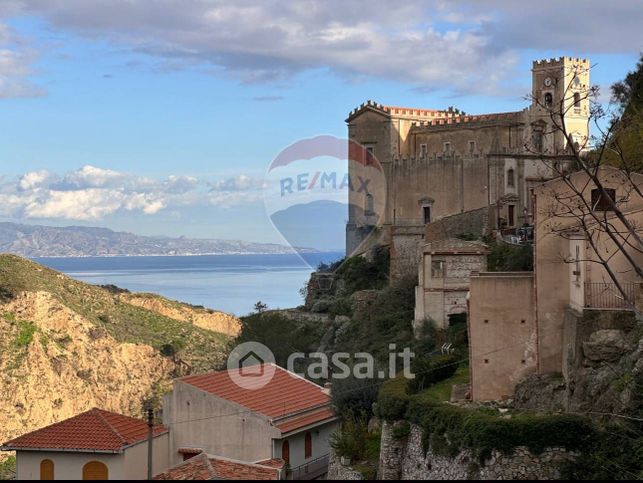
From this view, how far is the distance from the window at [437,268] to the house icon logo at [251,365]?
6157mm

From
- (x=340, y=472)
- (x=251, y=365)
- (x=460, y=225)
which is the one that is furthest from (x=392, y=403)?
(x=460, y=225)

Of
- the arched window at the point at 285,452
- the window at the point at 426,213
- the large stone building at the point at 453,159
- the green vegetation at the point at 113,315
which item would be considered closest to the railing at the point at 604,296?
the arched window at the point at 285,452

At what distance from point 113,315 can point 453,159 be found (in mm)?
28917

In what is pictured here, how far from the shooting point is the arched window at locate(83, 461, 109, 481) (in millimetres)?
23531

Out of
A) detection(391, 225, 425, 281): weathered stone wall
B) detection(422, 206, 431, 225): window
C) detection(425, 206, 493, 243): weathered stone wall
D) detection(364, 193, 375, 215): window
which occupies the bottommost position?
detection(391, 225, 425, 281): weathered stone wall

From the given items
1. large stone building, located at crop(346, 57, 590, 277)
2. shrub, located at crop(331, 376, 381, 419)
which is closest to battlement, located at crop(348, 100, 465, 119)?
large stone building, located at crop(346, 57, 590, 277)

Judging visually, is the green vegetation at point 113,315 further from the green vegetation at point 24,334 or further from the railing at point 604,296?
the railing at point 604,296

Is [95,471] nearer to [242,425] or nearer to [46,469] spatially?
[46,469]

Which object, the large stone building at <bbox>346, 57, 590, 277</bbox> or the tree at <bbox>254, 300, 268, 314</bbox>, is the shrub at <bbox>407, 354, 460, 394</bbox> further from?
the tree at <bbox>254, 300, 268, 314</bbox>

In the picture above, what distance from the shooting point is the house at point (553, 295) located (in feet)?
64.7

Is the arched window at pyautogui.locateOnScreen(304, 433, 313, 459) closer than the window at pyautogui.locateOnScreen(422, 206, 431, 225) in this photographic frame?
Yes

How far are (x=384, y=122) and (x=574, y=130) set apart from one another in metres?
10.5

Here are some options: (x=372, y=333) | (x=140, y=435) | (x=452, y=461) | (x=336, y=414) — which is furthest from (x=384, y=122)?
(x=452, y=461)

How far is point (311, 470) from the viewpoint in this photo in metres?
27.6
